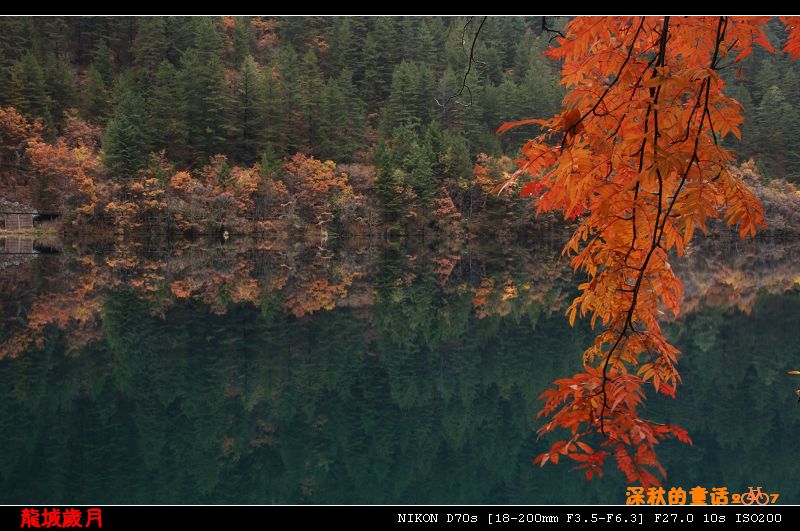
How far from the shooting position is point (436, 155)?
41562 mm

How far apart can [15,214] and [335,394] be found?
114 ft

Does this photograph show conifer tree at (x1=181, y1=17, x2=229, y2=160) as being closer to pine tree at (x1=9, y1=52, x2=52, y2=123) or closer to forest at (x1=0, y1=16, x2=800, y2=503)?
forest at (x1=0, y1=16, x2=800, y2=503)

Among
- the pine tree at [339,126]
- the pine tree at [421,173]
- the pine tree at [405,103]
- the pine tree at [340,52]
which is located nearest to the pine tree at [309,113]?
the pine tree at [339,126]

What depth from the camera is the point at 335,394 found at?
923cm

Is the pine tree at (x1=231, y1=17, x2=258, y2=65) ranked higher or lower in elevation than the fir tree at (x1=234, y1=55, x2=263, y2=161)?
higher

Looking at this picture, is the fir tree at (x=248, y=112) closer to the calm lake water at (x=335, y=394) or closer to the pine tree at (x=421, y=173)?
the pine tree at (x=421, y=173)

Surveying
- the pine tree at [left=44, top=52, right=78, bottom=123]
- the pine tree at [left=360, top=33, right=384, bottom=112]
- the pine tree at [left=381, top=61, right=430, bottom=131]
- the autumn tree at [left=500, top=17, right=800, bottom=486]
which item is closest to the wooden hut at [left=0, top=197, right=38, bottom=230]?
the pine tree at [left=44, top=52, right=78, bottom=123]

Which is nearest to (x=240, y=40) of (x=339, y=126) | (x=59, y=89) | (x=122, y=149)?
(x=59, y=89)

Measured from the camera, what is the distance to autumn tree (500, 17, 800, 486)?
182 centimetres

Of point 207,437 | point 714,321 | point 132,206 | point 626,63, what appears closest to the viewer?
point 626,63

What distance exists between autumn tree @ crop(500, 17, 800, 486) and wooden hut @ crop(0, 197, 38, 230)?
40713 mm

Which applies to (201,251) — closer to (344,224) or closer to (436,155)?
(344,224)

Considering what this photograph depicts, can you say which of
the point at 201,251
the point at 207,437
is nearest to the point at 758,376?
the point at 207,437

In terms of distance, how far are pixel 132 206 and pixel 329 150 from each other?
45.5ft
